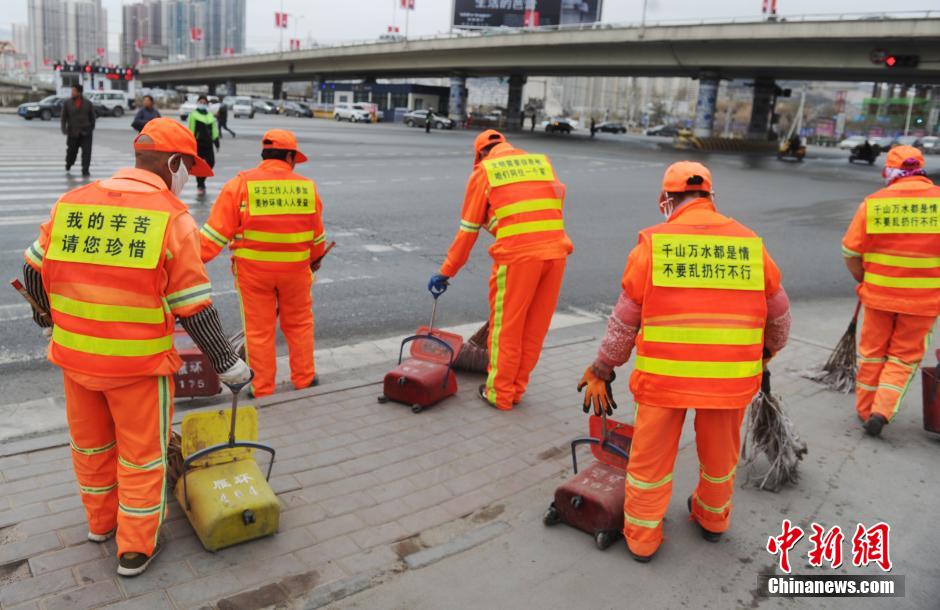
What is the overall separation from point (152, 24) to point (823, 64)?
145 m

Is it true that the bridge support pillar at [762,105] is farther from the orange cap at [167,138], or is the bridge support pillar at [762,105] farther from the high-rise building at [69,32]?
the high-rise building at [69,32]

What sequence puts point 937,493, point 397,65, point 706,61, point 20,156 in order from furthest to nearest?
point 397,65 → point 706,61 → point 20,156 → point 937,493

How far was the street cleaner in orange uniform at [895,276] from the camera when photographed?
5199 millimetres

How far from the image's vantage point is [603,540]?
377cm

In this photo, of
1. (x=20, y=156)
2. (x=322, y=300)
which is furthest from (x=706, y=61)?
(x=322, y=300)

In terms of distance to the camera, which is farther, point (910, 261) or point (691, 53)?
point (691, 53)

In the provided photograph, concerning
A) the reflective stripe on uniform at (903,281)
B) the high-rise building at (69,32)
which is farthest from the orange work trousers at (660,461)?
the high-rise building at (69,32)

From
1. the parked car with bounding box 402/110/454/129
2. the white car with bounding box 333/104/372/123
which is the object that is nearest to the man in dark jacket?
the parked car with bounding box 402/110/454/129

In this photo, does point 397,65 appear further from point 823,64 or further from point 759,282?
point 759,282

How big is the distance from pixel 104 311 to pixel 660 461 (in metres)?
2.56

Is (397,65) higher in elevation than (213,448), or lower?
higher

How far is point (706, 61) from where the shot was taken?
4094 centimetres

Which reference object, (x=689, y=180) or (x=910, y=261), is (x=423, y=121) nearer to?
(x=910, y=261)

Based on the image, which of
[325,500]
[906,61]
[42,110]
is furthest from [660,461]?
[42,110]
